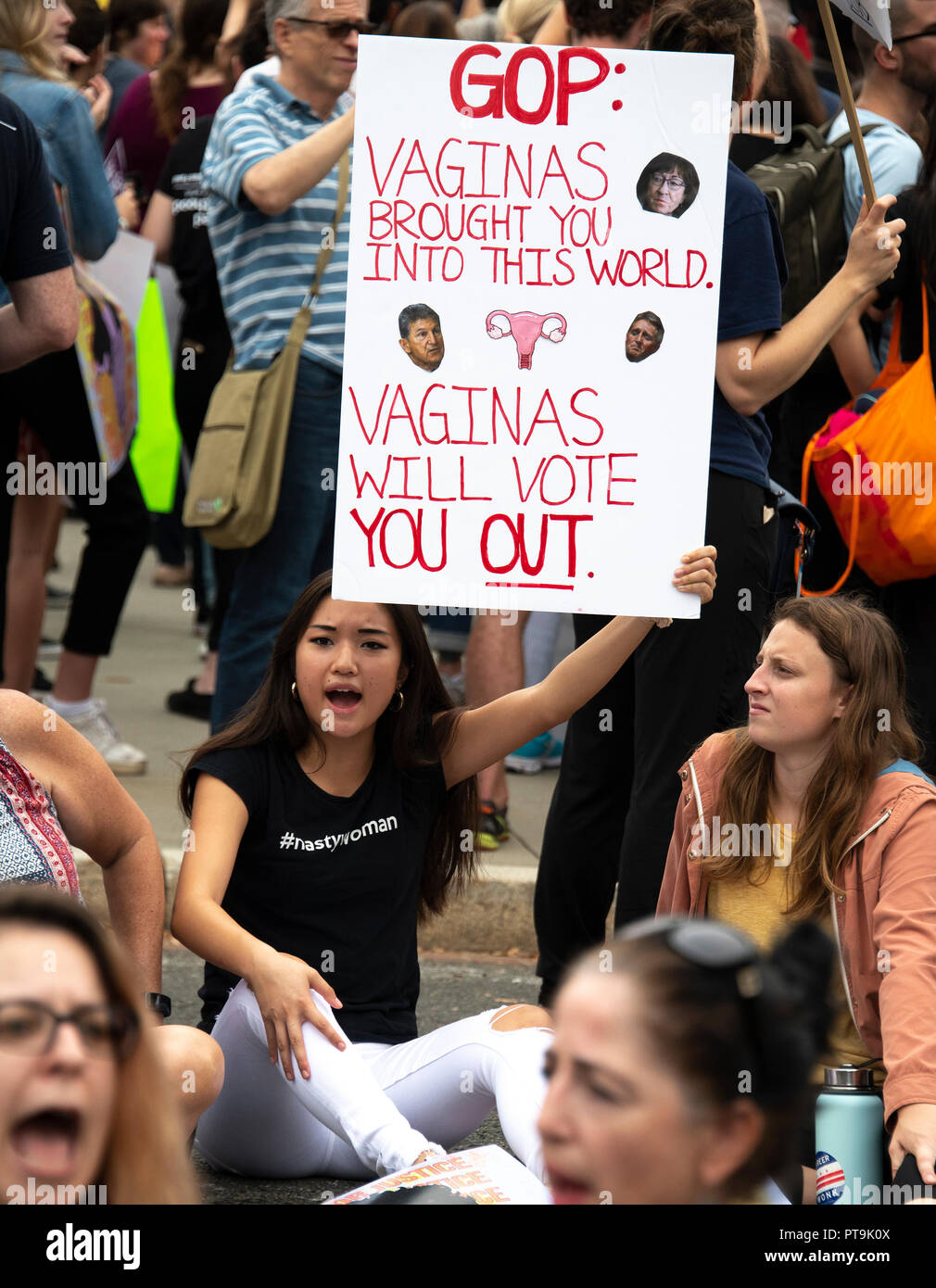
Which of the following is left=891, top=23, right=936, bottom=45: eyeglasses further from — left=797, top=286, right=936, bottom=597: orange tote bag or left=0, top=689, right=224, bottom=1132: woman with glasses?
left=0, top=689, right=224, bottom=1132: woman with glasses

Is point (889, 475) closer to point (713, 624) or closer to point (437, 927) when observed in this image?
point (713, 624)

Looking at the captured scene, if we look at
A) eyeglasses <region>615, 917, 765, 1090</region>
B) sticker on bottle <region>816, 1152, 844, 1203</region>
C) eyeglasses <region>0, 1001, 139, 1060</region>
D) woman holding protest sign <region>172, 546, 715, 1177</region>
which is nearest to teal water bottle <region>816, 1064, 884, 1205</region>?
sticker on bottle <region>816, 1152, 844, 1203</region>

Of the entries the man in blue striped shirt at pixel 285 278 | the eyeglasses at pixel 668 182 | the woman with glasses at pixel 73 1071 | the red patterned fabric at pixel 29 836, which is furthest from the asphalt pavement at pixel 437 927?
the woman with glasses at pixel 73 1071

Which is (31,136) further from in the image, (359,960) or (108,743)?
(108,743)

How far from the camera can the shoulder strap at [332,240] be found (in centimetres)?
434

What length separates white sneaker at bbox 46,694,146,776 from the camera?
5.13 m

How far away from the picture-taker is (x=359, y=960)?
3254 mm

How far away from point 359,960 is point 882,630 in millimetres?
1091

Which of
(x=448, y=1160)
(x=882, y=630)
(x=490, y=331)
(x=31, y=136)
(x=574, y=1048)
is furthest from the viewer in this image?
(x=31, y=136)

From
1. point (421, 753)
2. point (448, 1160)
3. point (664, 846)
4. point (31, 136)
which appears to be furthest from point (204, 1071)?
point (31, 136)

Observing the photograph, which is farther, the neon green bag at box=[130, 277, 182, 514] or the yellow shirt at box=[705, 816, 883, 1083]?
the neon green bag at box=[130, 277, 182, 514]

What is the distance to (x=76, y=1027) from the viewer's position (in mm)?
1518

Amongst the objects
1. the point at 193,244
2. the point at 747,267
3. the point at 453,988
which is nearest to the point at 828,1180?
the point at 747,267

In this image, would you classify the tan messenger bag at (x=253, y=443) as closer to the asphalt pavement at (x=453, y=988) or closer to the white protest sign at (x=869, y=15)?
the asphalt pavement at (x=453, y=988)
